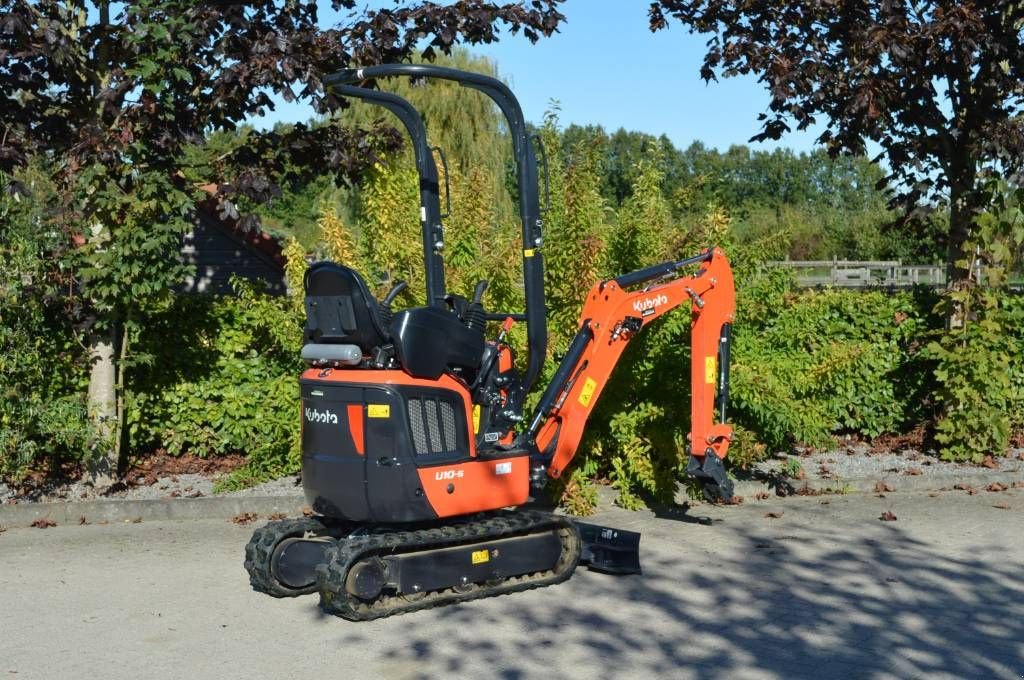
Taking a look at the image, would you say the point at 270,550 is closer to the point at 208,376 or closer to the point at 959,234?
the point at 208,376

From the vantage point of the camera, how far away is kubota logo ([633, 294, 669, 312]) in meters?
8.77

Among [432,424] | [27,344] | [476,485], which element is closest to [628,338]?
[476,485]

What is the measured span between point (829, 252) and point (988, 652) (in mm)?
43488

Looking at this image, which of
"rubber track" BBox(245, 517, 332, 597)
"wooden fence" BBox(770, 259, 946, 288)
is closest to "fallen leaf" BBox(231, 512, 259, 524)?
"rubber track" BBox(245, 517, 332, 597)

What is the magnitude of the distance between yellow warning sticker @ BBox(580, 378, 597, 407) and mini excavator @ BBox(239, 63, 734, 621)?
0.05ft

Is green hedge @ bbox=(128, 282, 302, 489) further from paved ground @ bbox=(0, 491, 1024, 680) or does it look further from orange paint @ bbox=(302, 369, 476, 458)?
orange paint @ bbox=(302, 369, 476, 458)

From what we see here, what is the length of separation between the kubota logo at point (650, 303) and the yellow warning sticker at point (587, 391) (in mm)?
620

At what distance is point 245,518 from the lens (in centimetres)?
1026

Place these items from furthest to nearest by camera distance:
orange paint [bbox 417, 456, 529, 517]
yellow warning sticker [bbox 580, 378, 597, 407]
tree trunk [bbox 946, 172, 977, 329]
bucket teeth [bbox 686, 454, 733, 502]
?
tree trunk [bbox 946, 172, 977, 329]
bucket teeth [bbox 686, 454, 733, 502]
yellow warning sticker [bbox 580, 378, 597, 407]
orange paint [bbox 417, 456, 529, 517]

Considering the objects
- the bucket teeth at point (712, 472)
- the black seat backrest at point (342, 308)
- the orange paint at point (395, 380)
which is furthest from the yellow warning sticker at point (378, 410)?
the bucket teeth at point (712, 472)

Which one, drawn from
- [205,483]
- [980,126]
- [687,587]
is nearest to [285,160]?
[205,483]

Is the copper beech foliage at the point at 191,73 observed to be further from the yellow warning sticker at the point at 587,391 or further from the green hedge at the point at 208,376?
the yellow warning sticker at the point at 587,391

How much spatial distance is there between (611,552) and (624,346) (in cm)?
156

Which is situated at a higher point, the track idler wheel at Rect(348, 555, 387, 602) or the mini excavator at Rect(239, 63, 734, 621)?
the mini excavator at Rect(239, 63, 734, 621)
